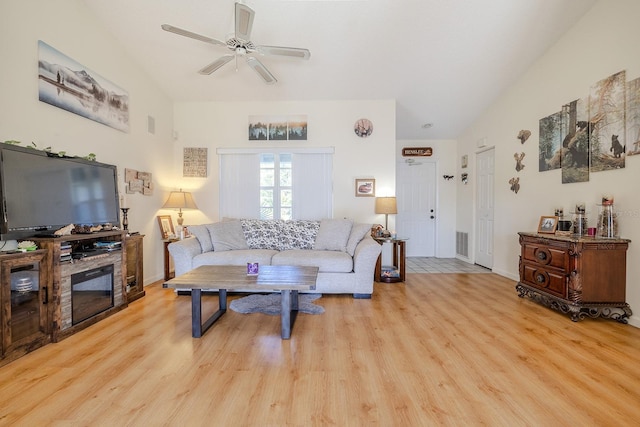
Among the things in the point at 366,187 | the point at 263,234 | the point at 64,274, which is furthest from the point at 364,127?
the point at 64,274

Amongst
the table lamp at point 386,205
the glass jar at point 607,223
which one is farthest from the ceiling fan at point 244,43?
the glass jar at point 607,223

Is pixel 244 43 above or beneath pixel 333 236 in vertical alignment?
above

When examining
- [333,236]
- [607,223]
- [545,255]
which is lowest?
[545,255]

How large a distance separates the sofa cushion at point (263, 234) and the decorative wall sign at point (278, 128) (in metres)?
1.51

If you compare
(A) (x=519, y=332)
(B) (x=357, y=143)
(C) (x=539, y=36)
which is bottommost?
(A) (x=519, y=332)

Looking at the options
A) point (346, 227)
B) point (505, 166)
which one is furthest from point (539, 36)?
point (346, 227)

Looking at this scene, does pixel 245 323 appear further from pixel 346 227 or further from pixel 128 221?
pixel 128 221

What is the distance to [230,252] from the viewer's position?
3.54 meters

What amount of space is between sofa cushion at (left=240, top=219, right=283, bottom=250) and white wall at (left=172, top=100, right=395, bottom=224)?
3.28 feet

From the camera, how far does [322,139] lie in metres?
4.65

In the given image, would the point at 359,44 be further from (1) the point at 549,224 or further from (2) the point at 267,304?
(2) the point at 267,304

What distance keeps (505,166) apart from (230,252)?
439 centimetres

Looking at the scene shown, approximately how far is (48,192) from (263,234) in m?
2.31

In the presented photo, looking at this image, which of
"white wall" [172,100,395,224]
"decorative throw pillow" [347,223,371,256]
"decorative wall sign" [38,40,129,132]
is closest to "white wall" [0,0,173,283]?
"decorative wall sign" [38,40,129,132]
